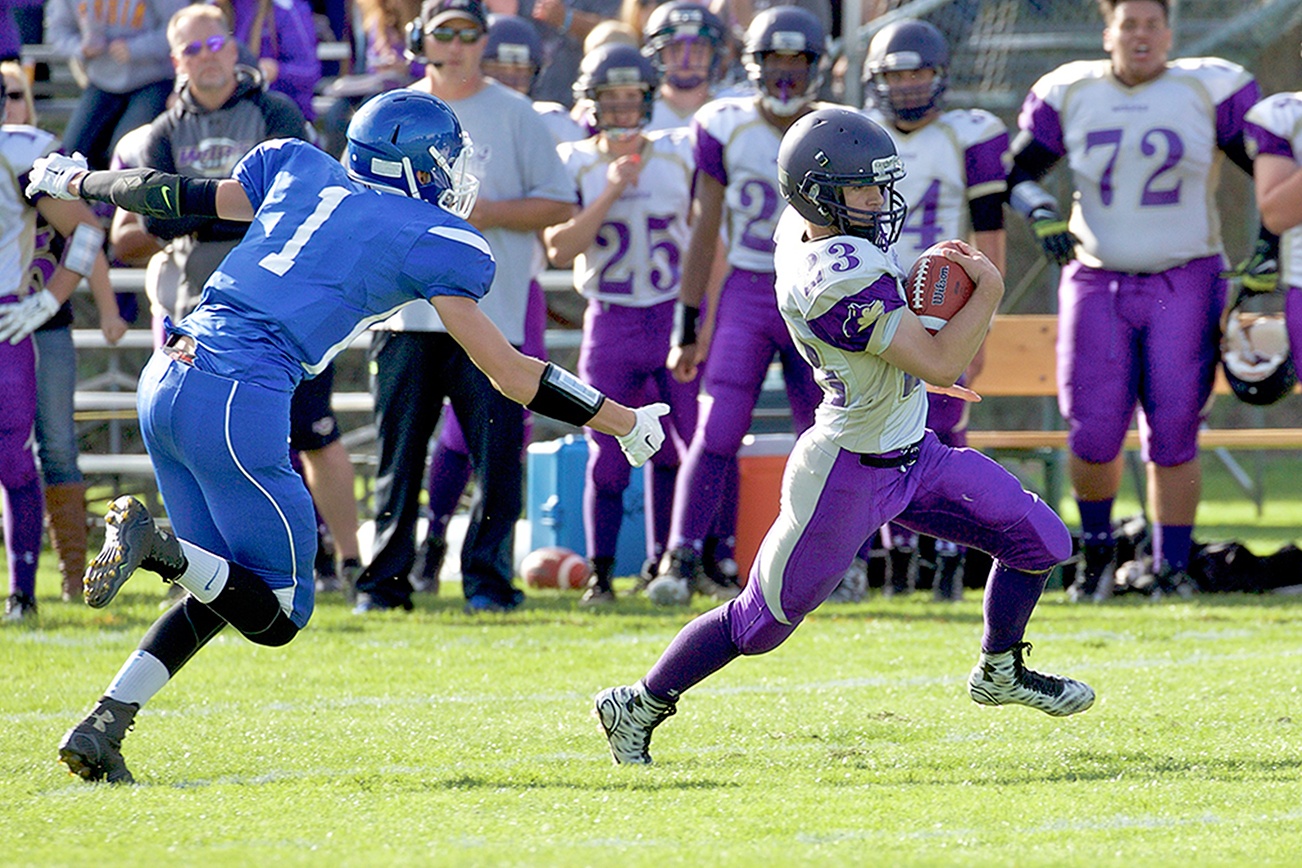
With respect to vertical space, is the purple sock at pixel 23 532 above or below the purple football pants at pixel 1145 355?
below

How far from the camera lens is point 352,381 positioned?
11.6 metres

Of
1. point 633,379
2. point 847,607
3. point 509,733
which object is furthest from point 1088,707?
point 633,379

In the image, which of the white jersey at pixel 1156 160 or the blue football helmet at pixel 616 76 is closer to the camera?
the white jersey at pixel 1156 160

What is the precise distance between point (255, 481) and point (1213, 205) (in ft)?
14.0

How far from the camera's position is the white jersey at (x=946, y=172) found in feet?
22.5

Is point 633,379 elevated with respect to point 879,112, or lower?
lower

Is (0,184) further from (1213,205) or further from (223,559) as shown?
(1213,205)

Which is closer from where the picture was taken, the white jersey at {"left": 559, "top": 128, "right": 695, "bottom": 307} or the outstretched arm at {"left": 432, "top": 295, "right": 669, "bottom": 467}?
the outstretched arm at {"left": 432, "top": 295, "right": 669, "bottom": 467}

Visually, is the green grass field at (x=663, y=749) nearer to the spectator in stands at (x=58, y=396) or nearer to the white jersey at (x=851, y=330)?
the spectator in stands at (x=58, y=396)

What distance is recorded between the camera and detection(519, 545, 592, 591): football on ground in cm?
766

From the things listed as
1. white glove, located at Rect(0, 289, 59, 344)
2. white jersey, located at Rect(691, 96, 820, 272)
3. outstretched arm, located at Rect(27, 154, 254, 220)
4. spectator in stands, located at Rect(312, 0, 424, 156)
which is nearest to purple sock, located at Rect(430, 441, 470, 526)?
white jersey, located at Rect(691, 96, 820, 272)

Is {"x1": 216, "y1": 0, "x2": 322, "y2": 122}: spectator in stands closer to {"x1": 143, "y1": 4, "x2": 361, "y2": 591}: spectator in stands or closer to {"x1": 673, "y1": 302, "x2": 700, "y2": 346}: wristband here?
{"x1": 143, "y1": 4, "x2": 361, "y2": 591}: spectator in stands

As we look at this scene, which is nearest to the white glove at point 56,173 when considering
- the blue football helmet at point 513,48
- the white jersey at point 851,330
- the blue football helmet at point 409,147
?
the blue football helmet at point 409,147

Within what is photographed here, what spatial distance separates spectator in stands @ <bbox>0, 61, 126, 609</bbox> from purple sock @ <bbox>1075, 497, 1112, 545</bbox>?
3791mm
